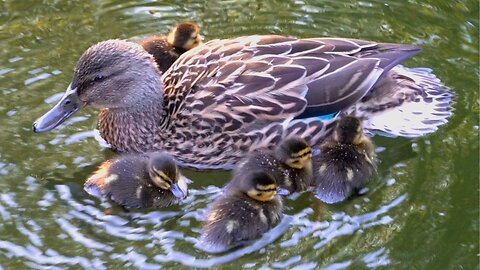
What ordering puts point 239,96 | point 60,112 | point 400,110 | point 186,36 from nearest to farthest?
point 239,96 → point 60,112 → point 400,110 → point 186,36

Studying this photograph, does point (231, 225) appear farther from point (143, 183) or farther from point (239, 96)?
point (239, 96)

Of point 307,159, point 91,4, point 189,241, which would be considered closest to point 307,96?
point 307,159

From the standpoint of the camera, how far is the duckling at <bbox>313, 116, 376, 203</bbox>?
441cm

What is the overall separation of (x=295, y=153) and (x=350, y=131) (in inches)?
12.9

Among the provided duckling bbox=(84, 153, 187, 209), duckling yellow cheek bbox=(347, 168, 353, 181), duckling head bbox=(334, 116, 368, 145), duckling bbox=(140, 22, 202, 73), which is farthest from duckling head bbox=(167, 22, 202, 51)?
duckling yellow cheek bbox=(347, 168, 353, 181)

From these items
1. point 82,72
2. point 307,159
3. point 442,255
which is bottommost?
point 442,255

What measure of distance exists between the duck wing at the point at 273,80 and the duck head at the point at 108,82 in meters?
0.18

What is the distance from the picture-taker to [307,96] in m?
4.65

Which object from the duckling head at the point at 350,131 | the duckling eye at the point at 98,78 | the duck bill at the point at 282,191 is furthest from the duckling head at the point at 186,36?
the duck bill at the point at 282,191


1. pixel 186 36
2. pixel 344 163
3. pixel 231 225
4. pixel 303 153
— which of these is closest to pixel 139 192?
pixel 231 225

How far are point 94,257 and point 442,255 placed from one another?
1598mm

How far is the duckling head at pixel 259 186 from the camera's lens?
4160 millimetres

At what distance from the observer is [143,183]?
4.36 metres

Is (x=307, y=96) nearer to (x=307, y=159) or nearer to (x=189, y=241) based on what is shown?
(x=307, y=159)
